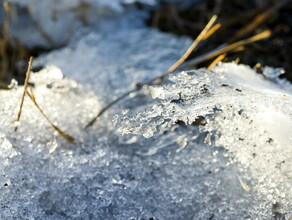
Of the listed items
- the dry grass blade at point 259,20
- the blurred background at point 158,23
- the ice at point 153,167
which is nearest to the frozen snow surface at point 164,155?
the ice at point 153,167

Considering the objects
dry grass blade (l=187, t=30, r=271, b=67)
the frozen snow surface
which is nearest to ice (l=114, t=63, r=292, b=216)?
the frozen snow surface

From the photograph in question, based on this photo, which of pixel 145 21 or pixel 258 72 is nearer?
pixel 258 72

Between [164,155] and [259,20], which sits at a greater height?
[259,20]

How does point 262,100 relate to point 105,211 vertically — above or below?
above

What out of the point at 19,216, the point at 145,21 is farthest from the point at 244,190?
the point at 145,21

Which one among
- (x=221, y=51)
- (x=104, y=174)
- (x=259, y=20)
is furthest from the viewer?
(x=259, y=20)

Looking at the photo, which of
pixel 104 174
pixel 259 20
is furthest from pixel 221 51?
pixel 104 174

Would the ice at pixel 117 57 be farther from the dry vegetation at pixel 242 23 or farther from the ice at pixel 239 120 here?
the ice at pixel 239 120

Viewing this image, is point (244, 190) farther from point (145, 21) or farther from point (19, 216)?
point (145, 21)

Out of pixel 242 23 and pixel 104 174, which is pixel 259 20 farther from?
pixel 104 174
